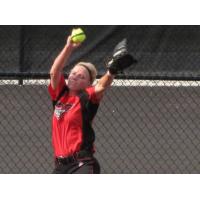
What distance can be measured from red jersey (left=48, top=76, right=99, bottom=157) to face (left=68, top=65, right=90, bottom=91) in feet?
0.33

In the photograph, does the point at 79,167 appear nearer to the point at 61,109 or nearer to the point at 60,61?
the point at 61,109

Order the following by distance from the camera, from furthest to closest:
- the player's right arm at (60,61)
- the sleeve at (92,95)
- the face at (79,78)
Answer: the sleeve at (92,95), the face at (79,78), the player's right arm at (60,61)

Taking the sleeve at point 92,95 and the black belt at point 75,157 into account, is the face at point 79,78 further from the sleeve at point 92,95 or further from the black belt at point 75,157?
the black belt at point 75,157

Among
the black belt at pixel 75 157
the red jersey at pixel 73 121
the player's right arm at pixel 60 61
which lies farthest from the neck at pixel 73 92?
the black belt at pixel 75 157

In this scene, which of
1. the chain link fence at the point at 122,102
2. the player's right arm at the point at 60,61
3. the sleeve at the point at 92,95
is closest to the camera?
the player's right arm at the point at 60,61

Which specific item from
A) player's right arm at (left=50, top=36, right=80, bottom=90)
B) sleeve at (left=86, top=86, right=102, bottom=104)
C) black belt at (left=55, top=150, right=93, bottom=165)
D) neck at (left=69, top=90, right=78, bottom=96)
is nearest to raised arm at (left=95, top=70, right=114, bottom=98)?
sleeve at (left=86, top=86, right=102, bottom=104)

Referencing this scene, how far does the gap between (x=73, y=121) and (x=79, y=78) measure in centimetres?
30

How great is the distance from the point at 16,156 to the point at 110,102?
2.92 metres

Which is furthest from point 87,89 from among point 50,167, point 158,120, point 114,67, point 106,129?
point 158,120

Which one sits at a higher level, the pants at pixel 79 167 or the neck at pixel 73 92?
the neck at pixel 73 92

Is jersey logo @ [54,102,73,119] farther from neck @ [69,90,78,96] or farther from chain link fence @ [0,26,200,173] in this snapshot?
chain link fence @ [0,26,200,173]

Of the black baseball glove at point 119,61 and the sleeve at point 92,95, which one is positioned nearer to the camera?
the black baseball glove at point 119,61

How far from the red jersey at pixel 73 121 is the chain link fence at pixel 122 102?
35.7 inches

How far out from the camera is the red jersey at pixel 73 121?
4.54 meters
